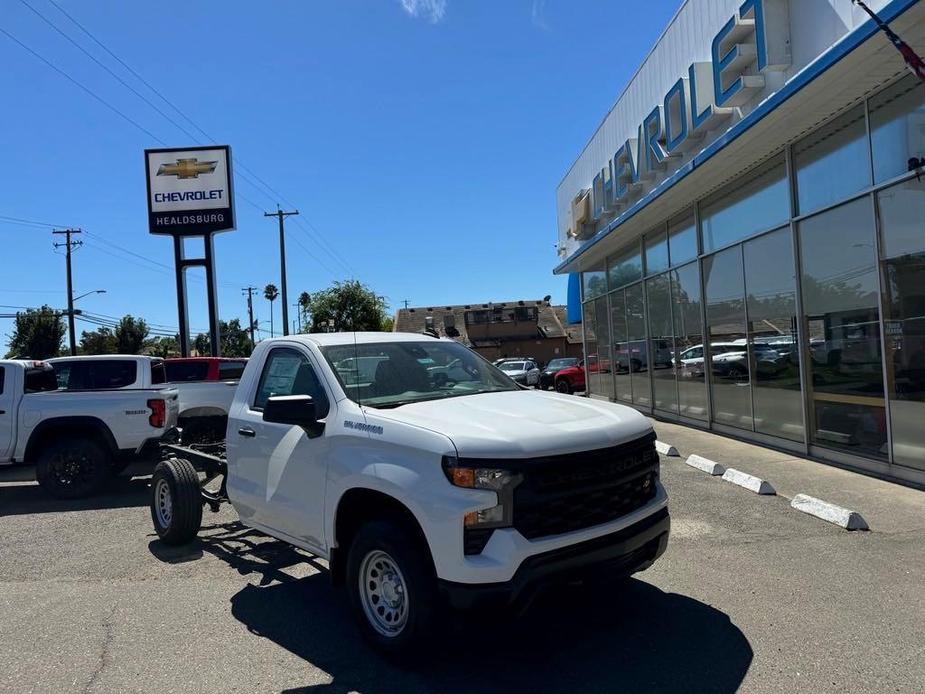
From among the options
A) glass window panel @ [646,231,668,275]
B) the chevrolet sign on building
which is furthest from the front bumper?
the chevrolet sign on building

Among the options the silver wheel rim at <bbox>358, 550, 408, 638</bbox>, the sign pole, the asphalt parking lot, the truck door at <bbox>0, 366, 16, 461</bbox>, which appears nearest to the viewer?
the asphalt parking lot

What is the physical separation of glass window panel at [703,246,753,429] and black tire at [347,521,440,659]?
9056 mm

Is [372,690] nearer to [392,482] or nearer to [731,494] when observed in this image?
[392,482]

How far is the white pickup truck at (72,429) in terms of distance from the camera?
8.45m

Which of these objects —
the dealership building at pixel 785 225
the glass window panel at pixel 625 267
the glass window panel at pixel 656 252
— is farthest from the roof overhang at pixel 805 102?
the glass window panel at pixel 625 267

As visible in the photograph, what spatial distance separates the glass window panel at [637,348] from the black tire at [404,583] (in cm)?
1299

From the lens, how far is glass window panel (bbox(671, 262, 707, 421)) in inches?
512

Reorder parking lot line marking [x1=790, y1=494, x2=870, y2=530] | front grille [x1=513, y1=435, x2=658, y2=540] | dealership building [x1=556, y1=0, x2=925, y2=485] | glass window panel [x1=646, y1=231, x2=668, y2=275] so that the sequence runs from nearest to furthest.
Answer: front grille [x1=513, y1=435, x2=658, y2=540] → parking lot line marking [x1=790, y1=494, x2=870, y2=530] → dealership building [x1=556, y1=0, x2=925, y2=485] → glass window panel [x1=646, y1=231, x2=668, y2=275]

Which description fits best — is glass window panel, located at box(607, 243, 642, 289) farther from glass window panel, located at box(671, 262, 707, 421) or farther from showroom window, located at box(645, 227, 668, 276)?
glass window panel, located at box(671, 262, 707, 421)

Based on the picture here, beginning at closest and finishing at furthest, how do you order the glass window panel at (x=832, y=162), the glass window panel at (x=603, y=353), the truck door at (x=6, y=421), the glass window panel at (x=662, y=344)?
the glass window panel at (x=832, y=162)
the truck door at (x=6, y=421)
the glass window panel at (x=662, y=344)
the glass window panel at (x=603, y=353)

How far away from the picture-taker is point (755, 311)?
35.8 feet

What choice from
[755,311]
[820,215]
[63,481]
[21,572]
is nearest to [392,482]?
[21,572]

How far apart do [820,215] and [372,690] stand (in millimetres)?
8428

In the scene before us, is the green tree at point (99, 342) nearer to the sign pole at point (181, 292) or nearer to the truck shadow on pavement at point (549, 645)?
the sign pole at point (181, 292)
